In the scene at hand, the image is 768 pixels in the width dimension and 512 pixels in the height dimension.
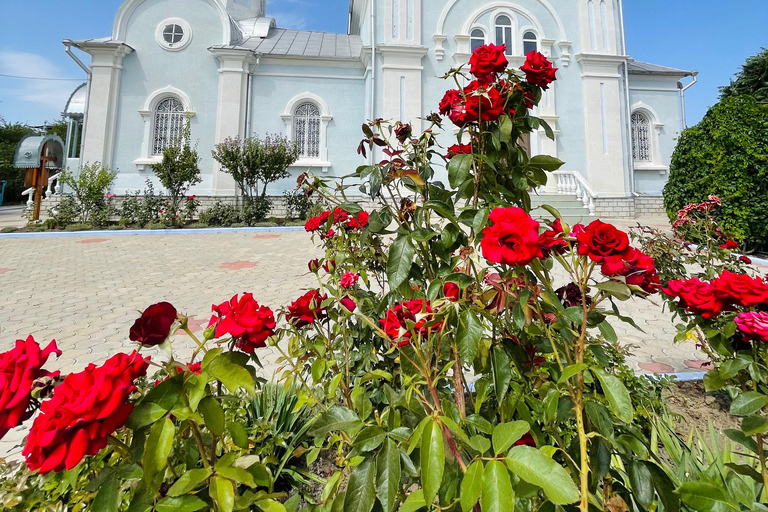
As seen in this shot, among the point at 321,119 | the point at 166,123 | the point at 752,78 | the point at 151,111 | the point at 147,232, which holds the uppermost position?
the point at 752,78

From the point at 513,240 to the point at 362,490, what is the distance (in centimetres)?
59

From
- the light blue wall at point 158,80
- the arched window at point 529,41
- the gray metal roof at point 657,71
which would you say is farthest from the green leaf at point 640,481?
the gray metal roof at point 657,71

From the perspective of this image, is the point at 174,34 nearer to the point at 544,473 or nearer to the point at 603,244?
the point at 603,244

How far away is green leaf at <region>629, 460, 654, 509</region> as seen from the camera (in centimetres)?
76

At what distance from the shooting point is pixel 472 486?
602 millimetres

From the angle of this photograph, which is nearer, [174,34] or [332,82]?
[174,34]

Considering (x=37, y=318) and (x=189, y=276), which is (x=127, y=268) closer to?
(x=189, y=276)

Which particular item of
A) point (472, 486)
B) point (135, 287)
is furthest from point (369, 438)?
point (135, 287)

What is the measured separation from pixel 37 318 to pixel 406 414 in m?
4.76

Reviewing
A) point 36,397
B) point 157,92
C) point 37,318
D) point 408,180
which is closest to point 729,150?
point 408,180

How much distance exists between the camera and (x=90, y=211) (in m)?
11.2

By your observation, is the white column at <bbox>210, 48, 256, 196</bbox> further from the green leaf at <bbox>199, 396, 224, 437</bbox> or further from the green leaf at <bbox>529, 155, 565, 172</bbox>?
the green leaf at <bbox>199, 396, 224, 437</bbox>

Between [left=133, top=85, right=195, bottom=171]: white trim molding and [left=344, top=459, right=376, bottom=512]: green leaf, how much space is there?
561 inches

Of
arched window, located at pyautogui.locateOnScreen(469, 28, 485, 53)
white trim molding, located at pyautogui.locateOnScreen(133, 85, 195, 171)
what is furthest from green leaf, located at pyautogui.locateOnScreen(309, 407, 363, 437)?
arched window, located at pyautogui.locateOnScreen(469, 28, 485, 53)
